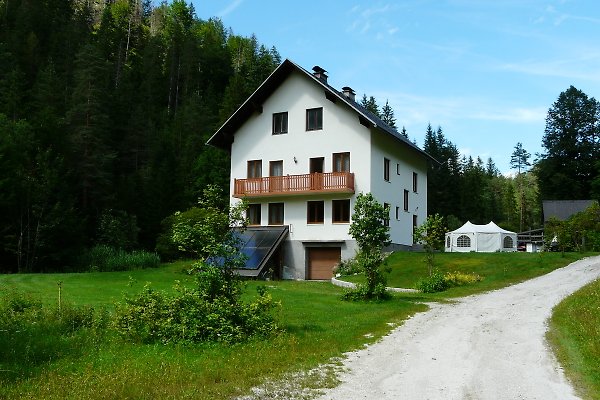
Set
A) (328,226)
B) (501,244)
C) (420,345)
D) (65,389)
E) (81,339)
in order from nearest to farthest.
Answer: (65,389) < (81,339) < (420,345) < (328,226) < (501,244)

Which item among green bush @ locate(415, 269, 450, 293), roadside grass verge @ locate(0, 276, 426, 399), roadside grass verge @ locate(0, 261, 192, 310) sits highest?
green bush @ locate(415, 269, 450, 293)

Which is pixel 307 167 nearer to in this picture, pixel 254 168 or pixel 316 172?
pixel 316 172

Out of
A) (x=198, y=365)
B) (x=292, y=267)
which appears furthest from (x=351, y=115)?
(x=198, y=365)

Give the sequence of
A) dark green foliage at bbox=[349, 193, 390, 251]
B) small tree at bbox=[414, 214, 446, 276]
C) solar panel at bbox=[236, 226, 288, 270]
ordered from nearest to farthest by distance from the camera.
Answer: dark green foliage at bbox=[349, 193, 390, 251] → small tree at bbox=[414, 214, 446, 276] → solar panel at bbox=[236, 226, 288, 270]

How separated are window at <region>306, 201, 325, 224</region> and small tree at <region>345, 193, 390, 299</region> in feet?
47.5

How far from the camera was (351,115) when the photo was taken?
33.3m

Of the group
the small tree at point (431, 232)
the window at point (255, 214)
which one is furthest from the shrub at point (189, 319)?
the window at point (255, 214)

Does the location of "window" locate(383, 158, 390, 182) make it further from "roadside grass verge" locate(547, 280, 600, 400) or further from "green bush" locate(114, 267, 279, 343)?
"green bush" locate(114, 267, 279, 343)

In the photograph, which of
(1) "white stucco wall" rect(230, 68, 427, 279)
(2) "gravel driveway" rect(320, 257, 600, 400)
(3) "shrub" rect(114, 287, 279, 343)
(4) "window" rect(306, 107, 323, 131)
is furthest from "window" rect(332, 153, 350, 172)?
(3) "shrub" rect(114, 287, 279, 343)

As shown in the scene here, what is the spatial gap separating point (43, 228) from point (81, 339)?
1083 inches

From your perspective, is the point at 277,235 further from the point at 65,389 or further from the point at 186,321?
the point at 65,389

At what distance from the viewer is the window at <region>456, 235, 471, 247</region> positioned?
4738 cm

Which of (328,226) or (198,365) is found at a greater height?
(328,226)

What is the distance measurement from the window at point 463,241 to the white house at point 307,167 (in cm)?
1220
